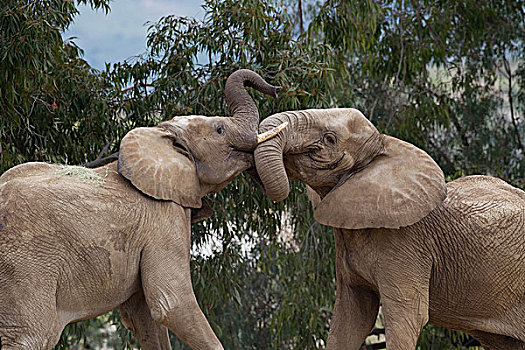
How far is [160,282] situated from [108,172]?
67cm

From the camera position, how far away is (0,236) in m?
3.67

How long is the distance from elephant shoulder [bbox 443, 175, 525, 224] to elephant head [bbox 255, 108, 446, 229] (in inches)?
8.1

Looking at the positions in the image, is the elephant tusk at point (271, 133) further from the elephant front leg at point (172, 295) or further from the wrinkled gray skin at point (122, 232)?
the elephant front leg at point (172, 295)

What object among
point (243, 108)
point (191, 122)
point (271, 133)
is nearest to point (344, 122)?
point (271, 133)

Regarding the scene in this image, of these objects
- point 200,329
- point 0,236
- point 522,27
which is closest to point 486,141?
point 522,27

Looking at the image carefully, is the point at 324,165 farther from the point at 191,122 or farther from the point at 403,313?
the point at 403,313

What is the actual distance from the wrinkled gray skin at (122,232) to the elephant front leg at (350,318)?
2.66 feet

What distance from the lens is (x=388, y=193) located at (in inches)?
163

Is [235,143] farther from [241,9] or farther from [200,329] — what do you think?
[241,9]

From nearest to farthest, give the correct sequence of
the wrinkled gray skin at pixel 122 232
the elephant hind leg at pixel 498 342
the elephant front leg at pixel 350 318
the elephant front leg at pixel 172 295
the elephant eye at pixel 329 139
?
the wrinkled gray skin at pixel 122 232 < the elephant front leg at pixel 172 295 < the elephant eye at pixel 329 139 < the elephant hind leg at pixel 498 342 < the elephant front leg at pixel 350 318

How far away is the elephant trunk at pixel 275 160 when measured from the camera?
4078mm

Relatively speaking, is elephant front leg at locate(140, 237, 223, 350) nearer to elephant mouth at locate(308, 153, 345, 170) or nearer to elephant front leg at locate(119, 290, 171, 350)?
elephant front leg at locate(119, 290, 171, 350)

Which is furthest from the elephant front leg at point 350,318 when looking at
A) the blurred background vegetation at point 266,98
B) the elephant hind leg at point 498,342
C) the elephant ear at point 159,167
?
the blurred background vegetation at point 266,98

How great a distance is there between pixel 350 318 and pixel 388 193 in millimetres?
852
